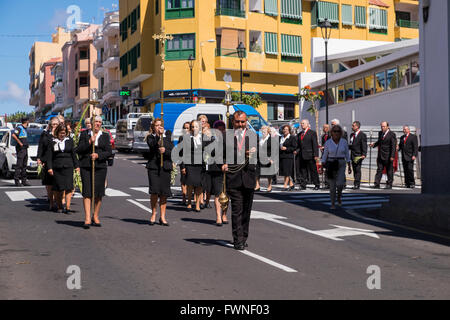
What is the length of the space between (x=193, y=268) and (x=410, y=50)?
29.8 m

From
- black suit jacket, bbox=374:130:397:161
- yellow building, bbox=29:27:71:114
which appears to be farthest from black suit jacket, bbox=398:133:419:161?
yellow building, bbox=29:27:71:114

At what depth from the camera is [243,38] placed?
176 feet

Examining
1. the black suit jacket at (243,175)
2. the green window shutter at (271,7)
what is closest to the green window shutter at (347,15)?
the green window shutter at (271,7)

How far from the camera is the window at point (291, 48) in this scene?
55.3m

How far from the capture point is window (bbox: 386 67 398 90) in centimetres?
3769

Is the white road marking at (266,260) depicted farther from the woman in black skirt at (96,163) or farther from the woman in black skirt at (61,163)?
the woman in black skirt at (61,163)

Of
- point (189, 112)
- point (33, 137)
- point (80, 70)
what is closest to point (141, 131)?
point (189, 112)

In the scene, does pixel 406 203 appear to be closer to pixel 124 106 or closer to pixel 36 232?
pixel 36 232

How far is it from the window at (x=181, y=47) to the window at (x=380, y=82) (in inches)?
653

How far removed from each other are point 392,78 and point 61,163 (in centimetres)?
2758
